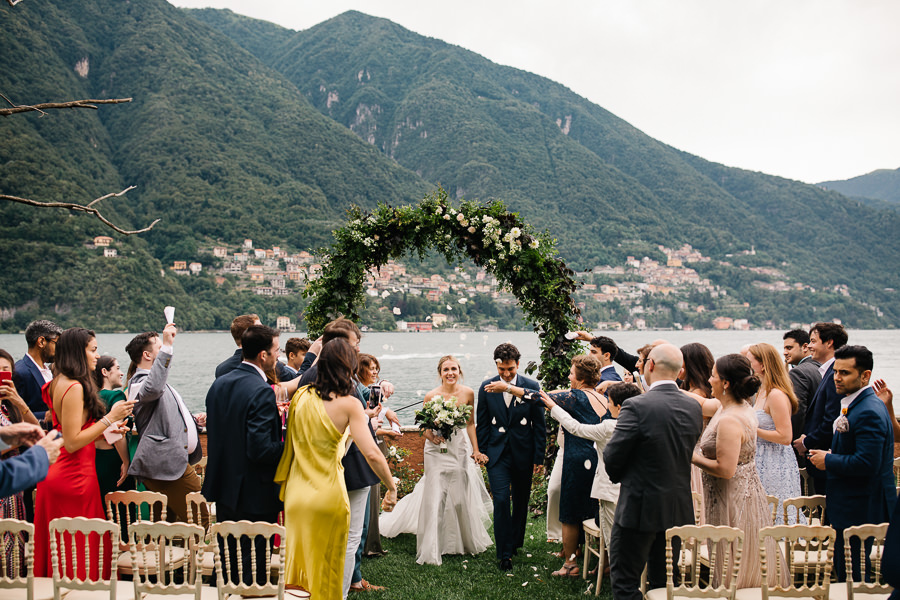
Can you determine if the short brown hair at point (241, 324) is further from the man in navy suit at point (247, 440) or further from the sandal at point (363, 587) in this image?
the sandal at point (363, 587)

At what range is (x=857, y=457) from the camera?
436cm

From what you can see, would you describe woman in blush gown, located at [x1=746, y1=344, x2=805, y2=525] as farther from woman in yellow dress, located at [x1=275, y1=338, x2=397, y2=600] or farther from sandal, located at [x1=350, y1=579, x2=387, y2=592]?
sandal, located at [x1=350, y1=579, x2=387, y2=592]

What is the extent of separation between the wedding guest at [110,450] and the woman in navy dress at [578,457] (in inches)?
148

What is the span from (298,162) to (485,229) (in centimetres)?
7424

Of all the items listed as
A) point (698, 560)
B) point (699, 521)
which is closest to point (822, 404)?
point (699, 521)

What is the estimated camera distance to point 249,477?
4.07 meters

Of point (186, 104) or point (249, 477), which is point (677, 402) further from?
point (186, 104)

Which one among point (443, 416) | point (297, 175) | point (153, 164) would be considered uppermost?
point (297, 175)

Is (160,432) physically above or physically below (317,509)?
above

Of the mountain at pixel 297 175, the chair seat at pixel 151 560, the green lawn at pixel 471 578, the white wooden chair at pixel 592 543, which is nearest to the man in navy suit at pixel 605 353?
the white wooden chair at pixel 592 543

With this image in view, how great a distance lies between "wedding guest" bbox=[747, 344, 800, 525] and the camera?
4922 millimetres

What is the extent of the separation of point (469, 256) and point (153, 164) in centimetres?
6569

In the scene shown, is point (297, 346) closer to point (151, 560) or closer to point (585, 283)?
point (151, 560)

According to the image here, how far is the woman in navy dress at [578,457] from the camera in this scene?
19.0 ft
